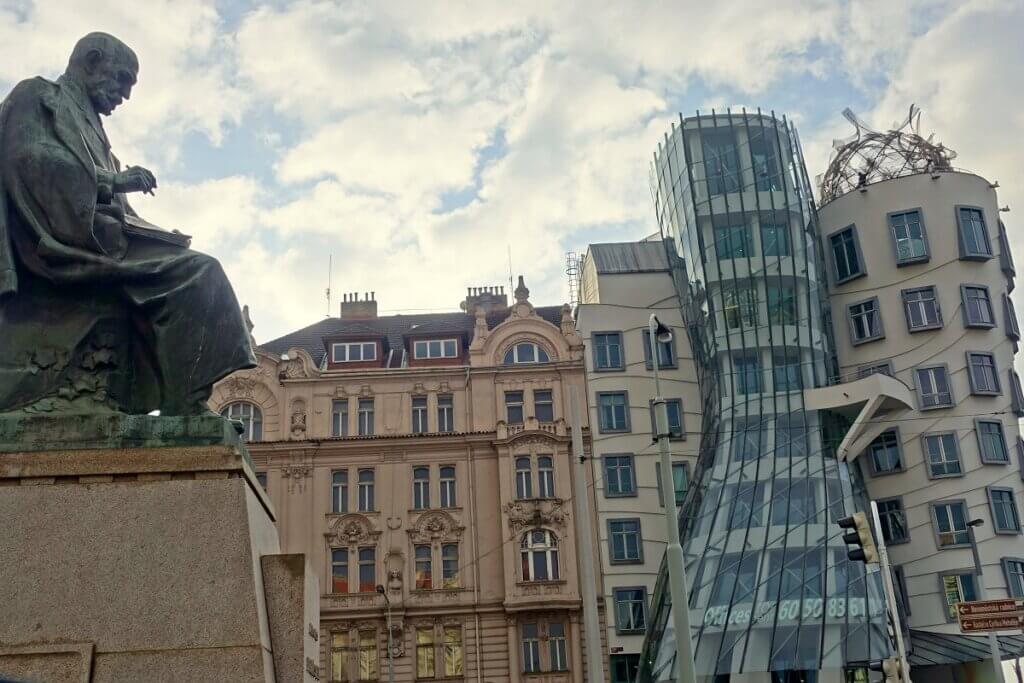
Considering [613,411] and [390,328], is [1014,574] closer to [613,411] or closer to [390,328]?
[613,411]

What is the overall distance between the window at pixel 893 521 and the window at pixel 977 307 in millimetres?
7317

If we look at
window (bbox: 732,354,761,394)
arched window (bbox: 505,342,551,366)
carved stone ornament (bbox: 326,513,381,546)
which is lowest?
carved stone ornament (bbox: 326,513,381,546)

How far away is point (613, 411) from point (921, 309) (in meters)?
12.8

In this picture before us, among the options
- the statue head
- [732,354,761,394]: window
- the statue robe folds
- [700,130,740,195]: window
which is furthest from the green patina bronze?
[700,130,740,195]: window

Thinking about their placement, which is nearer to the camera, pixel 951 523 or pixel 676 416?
pixel 951 523

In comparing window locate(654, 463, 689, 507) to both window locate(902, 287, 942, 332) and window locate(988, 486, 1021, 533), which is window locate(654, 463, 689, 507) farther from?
window locate(988, 486, 1021, 533)

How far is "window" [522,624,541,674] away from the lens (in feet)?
142

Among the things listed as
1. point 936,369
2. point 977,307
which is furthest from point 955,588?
point 977,307

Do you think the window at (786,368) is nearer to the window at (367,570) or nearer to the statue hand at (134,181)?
the window at (367,570)

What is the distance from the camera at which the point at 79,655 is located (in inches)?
277

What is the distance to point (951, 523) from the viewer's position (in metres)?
39.7

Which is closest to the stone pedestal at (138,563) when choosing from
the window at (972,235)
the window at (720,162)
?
the window at (720,162)

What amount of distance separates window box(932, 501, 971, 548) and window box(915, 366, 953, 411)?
12.4ft

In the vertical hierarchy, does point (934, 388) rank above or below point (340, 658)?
above
